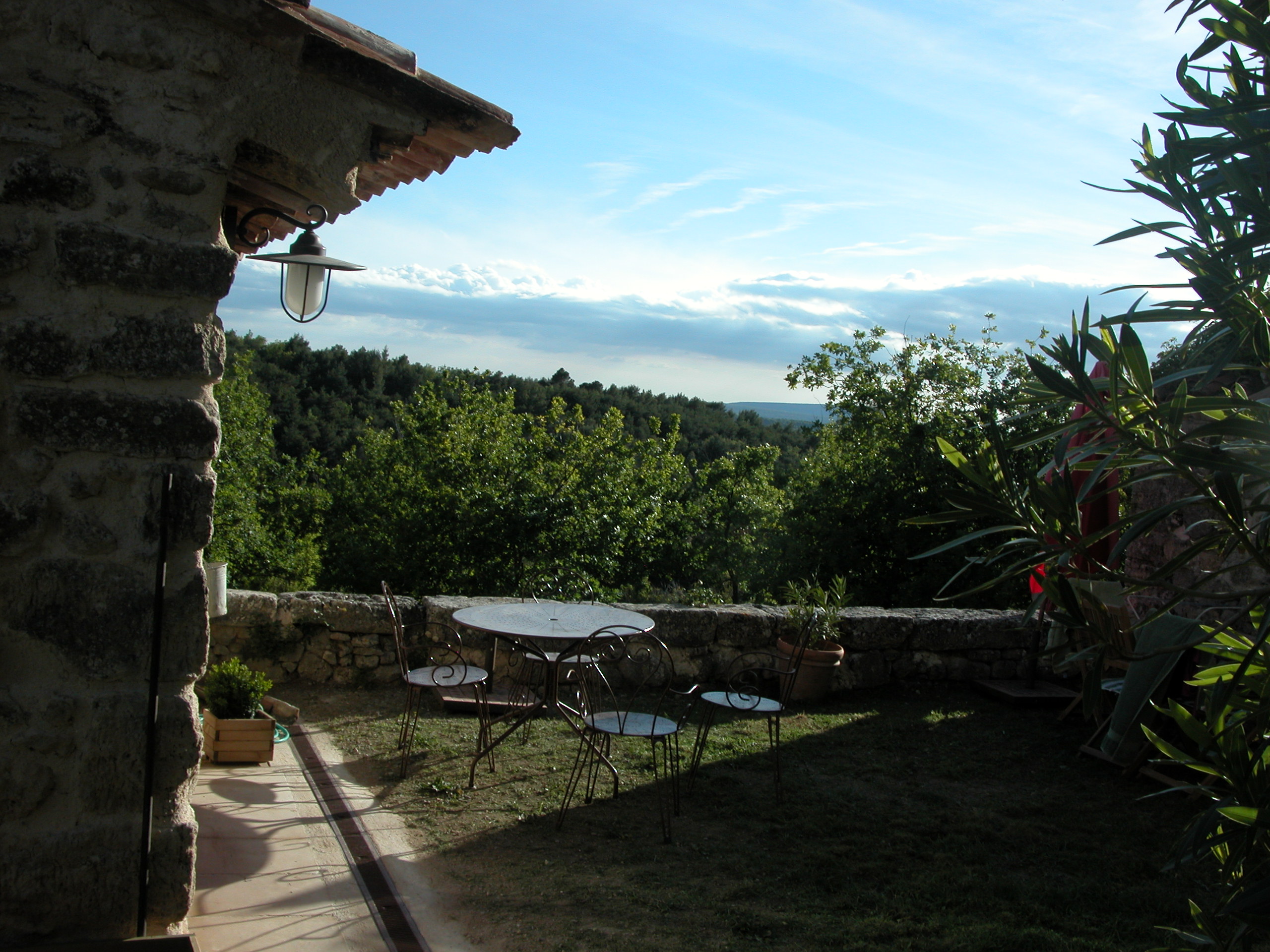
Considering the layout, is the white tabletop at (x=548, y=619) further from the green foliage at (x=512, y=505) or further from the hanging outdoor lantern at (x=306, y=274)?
the green foliage at (x=512, y=505)

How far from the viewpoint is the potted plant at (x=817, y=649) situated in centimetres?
557

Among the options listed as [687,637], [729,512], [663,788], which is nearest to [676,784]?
[663,788]

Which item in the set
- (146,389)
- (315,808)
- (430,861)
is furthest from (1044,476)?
(315,808)

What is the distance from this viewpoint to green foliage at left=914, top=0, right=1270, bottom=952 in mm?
1463

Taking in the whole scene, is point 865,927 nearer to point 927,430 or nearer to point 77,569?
point 77,569

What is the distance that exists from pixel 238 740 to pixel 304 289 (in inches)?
76.0

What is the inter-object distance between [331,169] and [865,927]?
2673 millimetres

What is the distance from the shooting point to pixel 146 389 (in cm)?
205

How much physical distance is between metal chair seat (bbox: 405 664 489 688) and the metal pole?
1986 millimetres

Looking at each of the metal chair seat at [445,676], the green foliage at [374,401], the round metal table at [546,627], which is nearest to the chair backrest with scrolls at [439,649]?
the metal chair seat at [445,676]

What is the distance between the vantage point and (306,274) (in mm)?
3375

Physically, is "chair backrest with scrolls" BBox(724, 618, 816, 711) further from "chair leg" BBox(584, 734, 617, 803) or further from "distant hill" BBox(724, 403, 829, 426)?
"distant hill" BBox(724, 403, 829, 426)

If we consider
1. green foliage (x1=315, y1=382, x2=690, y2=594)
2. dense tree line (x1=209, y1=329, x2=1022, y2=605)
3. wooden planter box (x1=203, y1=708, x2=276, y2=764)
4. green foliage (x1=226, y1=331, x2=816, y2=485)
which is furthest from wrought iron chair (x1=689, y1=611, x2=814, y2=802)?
green foliage (x1=226, y1=331, x2=816, y2=485)

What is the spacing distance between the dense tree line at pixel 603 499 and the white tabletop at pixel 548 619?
4070 millimetres
